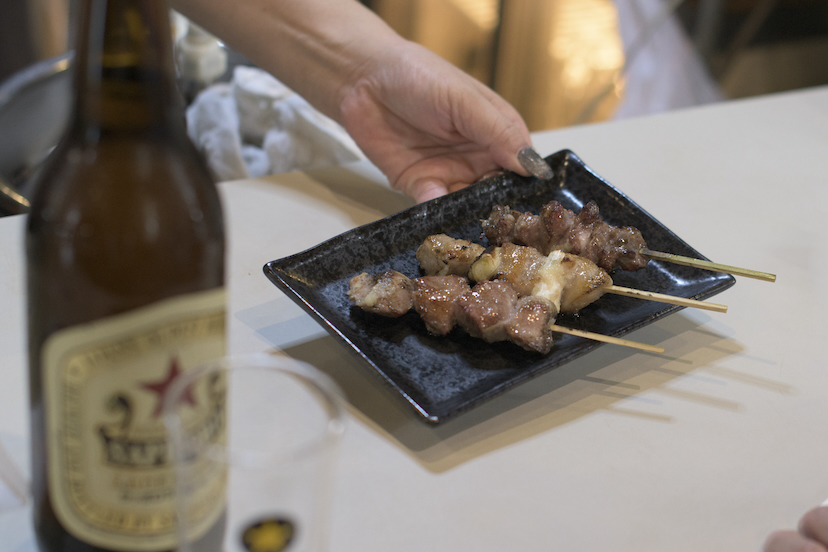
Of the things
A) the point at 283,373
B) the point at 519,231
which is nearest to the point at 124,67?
the point at 283,373

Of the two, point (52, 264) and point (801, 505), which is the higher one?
point (52, 264)

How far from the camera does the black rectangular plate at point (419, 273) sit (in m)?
1.03

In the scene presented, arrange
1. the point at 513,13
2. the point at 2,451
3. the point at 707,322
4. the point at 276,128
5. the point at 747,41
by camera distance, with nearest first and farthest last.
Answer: the point at 2,451 → the point at 707,322 → the point at 276,128 → the point at 513,13 → the point at 747,41

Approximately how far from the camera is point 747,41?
4473mm

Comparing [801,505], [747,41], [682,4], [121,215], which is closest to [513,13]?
[682,4]

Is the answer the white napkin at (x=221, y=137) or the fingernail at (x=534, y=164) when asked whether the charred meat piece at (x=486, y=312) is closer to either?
the fingernail at (x=534, y=164)

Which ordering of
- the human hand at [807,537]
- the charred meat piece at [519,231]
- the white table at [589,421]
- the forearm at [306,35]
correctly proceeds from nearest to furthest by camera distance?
the human hand at [807,537] → the white table at [589,421] → the charred meat piece at [519,231] → the forearm at [306,35]

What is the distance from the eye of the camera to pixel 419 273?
1.29 m

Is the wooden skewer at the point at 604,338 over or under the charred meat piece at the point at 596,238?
under

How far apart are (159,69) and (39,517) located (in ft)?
1.30

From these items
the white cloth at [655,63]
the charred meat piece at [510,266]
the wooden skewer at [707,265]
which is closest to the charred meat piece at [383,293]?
the charred meat piece at [510,266]

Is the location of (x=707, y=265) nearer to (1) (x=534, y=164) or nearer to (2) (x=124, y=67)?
(1) (x=534, y=164)

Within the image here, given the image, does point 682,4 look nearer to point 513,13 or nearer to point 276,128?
point 513,13

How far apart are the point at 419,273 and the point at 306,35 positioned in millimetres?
696
